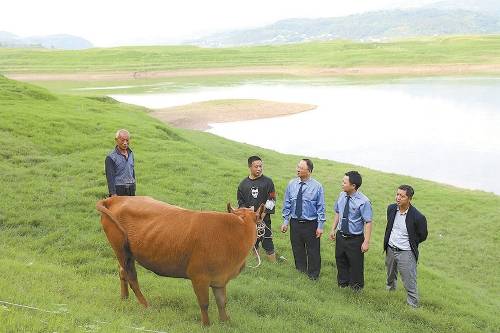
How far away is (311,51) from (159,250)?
357ft

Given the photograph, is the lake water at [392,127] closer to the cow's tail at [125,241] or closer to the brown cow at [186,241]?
the brown cow at [186,241]

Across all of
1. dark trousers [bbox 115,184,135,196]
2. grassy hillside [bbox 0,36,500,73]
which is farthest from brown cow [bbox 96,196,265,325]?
grassy hillside [bbox 0,36,500,73]

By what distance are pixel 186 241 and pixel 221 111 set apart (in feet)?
117

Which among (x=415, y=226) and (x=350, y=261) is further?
(x=350, y=261)

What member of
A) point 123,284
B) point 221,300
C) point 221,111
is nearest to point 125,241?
point 123,284

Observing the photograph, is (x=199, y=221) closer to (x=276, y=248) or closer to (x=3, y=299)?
(x=3, y=299)

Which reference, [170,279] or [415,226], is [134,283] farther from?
[415,226]

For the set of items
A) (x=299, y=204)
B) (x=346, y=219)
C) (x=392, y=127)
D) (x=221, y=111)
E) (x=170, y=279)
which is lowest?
(x=221, y=111)

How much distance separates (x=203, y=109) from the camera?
42125 mm

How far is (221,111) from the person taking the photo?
4162 cm

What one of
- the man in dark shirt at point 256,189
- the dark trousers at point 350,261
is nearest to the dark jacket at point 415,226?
the dark trousers at point 350,261

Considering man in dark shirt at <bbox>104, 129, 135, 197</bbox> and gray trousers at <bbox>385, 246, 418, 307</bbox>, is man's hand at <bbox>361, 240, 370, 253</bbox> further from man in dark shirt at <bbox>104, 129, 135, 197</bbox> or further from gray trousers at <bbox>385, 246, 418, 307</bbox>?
man in dark shirt at <bbox>104, 129, 135, 197</bbox>

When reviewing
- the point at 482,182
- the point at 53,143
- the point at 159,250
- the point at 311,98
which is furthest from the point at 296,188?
the point at 311,98

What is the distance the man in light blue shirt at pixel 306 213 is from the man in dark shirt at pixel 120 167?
271cm
